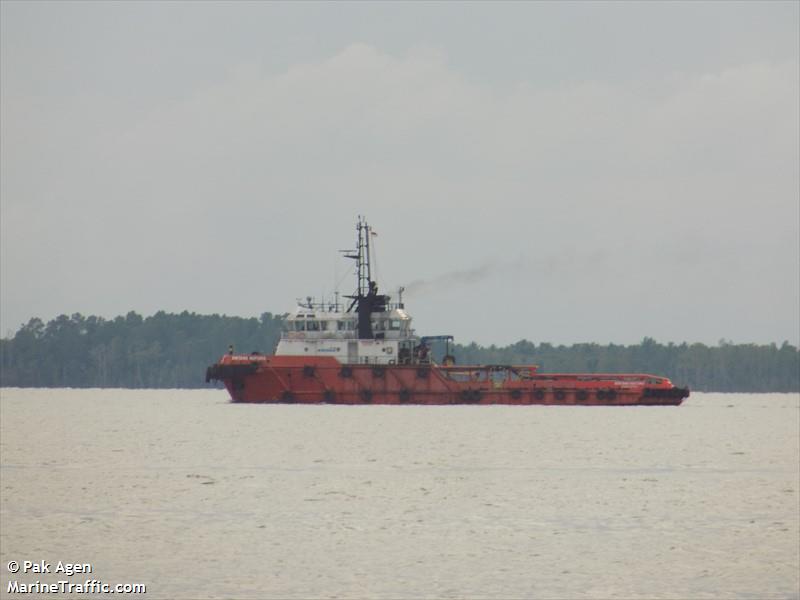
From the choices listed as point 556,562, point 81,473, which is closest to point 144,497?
point 81,473

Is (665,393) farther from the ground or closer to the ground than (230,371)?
closer to the ground

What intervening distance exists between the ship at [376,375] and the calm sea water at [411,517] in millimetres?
29223

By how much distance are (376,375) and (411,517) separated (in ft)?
176

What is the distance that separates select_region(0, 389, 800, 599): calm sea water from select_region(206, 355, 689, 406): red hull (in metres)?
29.2

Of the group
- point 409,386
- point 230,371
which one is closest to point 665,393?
point 409,386

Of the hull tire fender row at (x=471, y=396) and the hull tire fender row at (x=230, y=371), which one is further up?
the hull tire fender row at (x=230, y=371)

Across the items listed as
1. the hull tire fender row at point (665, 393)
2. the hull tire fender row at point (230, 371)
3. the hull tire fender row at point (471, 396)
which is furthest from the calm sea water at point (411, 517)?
the hull tire fender row at point (665, 393)

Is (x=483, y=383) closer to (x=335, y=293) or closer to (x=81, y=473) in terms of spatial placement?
(x=335, y=293)

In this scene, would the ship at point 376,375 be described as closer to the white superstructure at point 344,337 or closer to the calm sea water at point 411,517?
the white superstructure at point 344,337

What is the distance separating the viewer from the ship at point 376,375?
79.3m

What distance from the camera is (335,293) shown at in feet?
270

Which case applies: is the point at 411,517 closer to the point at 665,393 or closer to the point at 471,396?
the point at 471,396

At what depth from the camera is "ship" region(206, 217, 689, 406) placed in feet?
260

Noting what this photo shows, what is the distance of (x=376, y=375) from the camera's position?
79.4 meters
